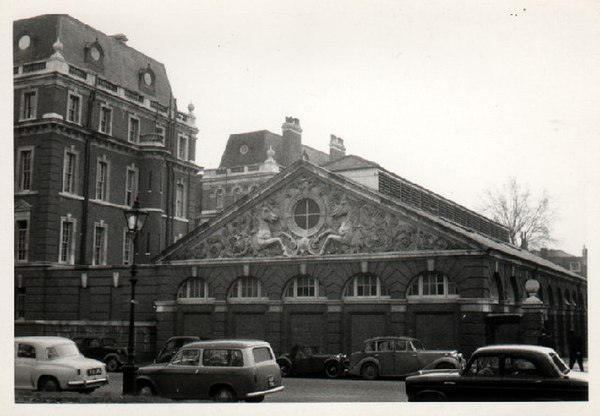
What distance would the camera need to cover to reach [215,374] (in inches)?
681

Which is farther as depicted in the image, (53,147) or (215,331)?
(53,147)

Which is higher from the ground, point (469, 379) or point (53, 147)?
point (53, 147)

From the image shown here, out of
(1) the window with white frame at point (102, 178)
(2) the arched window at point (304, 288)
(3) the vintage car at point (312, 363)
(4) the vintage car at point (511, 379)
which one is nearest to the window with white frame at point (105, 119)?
(1) the window with white frame at point (102, 178)

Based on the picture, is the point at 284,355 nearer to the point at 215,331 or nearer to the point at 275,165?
the point at 215,331

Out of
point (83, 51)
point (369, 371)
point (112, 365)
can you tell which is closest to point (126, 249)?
point (112, 365)

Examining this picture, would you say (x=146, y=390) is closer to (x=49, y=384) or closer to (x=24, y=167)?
(x=49, y=384)

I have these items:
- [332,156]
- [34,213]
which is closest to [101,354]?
A: [34,213]

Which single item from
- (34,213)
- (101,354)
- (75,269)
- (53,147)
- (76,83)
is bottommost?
(101,354)

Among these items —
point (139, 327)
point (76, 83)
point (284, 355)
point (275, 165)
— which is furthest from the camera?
point (275, 165)

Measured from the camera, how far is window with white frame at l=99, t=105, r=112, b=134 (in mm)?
37031

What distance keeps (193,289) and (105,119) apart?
11929mm

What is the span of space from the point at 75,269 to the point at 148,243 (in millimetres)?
7383

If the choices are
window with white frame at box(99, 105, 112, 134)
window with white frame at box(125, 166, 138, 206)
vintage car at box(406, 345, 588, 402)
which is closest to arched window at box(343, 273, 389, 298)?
vintage car at box(406, 345, 588, 402)

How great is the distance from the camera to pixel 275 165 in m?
48.0
